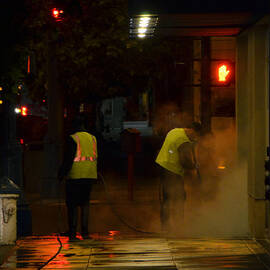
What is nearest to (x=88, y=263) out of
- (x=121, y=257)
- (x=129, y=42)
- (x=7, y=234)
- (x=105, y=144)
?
(x=121, y=257)

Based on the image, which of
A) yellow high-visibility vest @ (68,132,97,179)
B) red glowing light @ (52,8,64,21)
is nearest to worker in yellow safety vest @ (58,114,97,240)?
yellow high-visibility vest @ (68,132,97,179)

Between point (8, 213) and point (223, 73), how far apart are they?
6.64 meters

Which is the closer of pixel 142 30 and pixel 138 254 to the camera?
pixel 138 254

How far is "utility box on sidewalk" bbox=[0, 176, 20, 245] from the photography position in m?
9.45

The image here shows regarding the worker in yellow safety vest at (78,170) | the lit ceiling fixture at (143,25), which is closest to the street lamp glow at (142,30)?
the lit ceiling fixture at (143,25)

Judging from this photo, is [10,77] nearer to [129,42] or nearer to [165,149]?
[165,149]

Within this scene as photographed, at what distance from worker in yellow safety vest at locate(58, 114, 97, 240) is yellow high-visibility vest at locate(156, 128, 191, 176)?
1269mm

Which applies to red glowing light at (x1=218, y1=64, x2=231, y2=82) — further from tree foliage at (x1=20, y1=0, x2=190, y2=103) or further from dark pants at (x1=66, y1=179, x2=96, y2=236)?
dark pants at (x1=66, y1=179, x2=96, y2=236)

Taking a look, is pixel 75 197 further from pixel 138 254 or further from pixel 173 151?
pixel 138 254

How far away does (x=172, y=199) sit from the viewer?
11.0m

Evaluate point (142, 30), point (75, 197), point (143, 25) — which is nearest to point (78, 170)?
point (75, 197)

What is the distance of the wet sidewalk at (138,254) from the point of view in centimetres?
792

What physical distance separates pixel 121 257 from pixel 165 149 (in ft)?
9.46

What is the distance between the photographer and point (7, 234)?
946 cm
